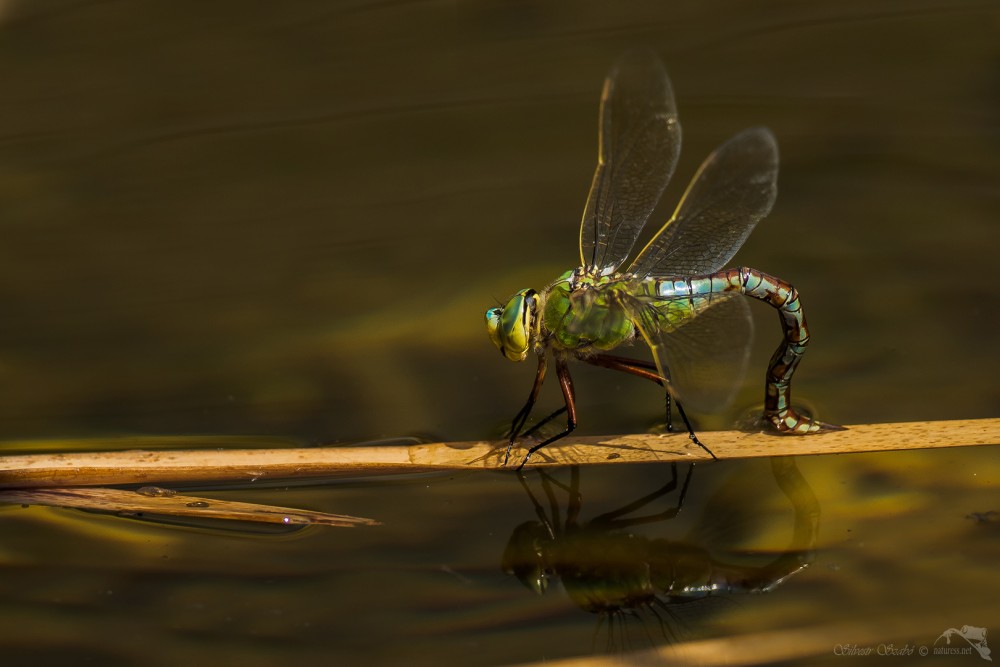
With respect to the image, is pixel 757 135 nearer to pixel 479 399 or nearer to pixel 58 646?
pixel 479 399

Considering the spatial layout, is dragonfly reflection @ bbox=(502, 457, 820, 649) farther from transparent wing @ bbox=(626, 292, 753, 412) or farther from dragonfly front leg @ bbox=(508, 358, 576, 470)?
transparent wing @ bbox=(626, 292, 753, 412)

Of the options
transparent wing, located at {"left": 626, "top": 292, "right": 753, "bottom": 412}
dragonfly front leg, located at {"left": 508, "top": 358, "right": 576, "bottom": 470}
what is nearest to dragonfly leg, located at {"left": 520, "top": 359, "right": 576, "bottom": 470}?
dragonfly front leg, located at {"left": 508, "top": 358, "right": 576, "bottom": 470}

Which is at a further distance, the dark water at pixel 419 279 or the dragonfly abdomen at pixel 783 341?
the dragonfly abdomen at pixel 783 341

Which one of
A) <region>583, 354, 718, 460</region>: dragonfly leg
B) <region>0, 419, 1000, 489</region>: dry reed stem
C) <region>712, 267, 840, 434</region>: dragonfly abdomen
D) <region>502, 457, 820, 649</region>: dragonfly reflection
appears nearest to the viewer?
<region>502, 457, 820, 649</region>: dragonfly reflection

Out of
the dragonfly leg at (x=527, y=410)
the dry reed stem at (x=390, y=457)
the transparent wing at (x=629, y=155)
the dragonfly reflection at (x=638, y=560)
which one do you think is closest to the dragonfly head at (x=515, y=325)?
the dragonfly leg at (x=527, y=410)

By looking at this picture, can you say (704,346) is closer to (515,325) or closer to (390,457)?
(515,325)

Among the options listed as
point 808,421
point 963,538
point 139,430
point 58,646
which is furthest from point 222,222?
point 963,538

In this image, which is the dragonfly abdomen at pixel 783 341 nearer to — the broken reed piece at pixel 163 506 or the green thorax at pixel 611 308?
the green thorax at pixel 611 308
